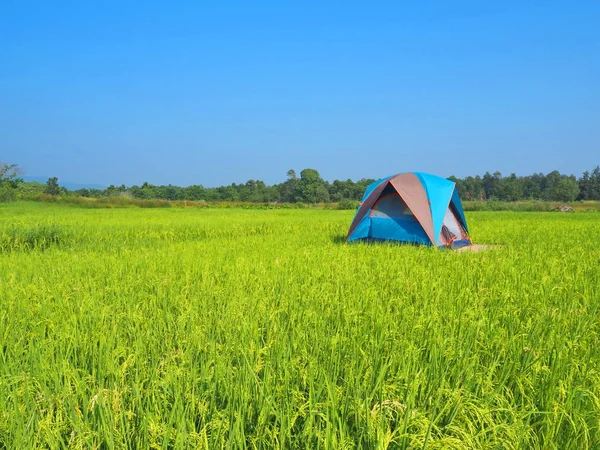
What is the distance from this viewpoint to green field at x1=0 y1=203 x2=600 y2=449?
163cm

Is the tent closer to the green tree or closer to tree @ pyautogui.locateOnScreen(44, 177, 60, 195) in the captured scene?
tree @ pyautogui.locateOnScreen(44, 177, 60, 195)

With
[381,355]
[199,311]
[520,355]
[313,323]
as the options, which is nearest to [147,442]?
[381,355]

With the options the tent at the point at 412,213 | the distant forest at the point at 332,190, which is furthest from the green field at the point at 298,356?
the distant forest at the point at 332,190

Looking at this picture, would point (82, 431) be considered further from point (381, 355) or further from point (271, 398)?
point (381, 355)

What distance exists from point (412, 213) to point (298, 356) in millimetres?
7050

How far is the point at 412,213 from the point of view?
28.9ft

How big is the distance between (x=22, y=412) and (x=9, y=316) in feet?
6.85

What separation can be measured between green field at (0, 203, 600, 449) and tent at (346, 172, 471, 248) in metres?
2.70

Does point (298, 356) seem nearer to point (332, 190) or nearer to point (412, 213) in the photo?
point (412, 213)

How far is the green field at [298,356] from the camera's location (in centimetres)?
163

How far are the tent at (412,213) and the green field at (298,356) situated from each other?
2.70m

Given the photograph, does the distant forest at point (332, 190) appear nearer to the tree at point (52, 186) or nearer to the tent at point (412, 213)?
the tree at point (52, 186)

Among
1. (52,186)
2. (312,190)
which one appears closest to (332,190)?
(312,190)

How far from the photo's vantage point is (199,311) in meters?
3.46
